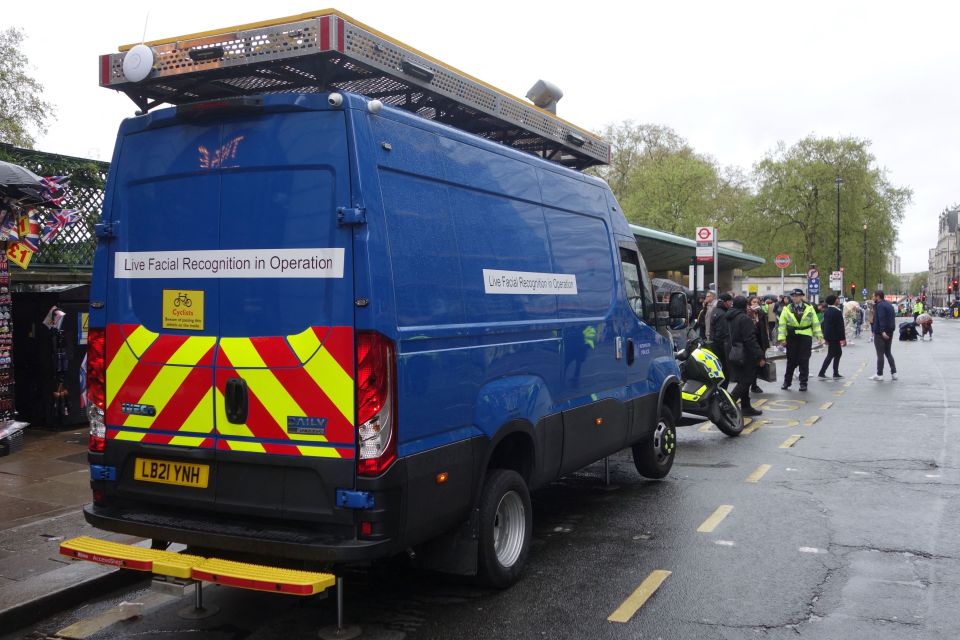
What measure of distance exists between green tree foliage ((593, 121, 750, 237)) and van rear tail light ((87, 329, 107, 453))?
5880 centimetres

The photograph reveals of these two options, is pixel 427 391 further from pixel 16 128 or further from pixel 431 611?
pixel 16 128

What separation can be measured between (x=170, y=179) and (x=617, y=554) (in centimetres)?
383

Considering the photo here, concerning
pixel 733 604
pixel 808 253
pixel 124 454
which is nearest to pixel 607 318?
pixel 733 604

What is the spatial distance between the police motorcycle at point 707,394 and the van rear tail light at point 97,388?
753cm

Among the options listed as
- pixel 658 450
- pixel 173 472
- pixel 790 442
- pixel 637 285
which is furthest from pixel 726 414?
pixel 173 472

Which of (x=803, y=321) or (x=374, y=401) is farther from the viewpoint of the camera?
(x=803, y=321)

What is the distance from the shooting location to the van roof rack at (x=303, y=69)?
4.19 m

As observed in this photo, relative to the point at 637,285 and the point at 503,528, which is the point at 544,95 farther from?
the point at 503,528

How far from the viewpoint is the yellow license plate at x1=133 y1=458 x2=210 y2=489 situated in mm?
4387

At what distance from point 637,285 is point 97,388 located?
15.0 ft

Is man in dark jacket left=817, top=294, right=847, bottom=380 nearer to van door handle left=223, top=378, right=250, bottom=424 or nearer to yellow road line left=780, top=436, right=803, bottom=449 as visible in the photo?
yellow road line left=780, top=436, right=803, bottom=449

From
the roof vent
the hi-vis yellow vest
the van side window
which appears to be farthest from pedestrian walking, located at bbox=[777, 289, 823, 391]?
the roof vent

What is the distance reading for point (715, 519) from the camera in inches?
267

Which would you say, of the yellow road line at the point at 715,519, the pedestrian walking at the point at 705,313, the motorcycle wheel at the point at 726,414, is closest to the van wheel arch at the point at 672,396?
the yellow road line at the point at 715,519
